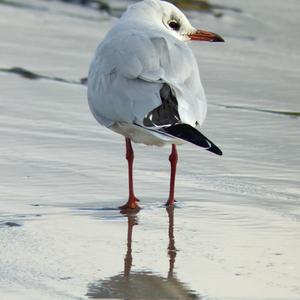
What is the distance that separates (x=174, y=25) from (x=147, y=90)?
51.7 inches

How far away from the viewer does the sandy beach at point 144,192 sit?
4473mm

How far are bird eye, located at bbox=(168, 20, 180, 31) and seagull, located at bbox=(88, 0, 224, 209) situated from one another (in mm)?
449

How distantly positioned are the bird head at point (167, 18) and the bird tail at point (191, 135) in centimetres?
133

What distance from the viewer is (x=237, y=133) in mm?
7480

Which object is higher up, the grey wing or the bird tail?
the grey wing

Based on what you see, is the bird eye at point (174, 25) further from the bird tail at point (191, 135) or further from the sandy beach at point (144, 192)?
the bird tail at point (191, 135)

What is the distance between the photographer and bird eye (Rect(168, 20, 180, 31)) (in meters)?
6.88

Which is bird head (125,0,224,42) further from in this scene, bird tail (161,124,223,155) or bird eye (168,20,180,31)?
bird tail (161,124,223,155)

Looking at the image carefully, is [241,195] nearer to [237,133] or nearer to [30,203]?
[30,203]

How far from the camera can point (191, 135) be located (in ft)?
17.6

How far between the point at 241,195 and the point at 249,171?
1.79 ft

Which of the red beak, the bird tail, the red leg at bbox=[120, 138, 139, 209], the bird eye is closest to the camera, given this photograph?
the bird tail

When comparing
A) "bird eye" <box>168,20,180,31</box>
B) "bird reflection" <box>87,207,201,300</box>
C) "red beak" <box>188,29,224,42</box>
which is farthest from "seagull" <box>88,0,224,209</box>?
"bird reflection" <box>87,207,201,300</box>

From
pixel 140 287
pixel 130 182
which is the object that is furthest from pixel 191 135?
pixel 140 287
